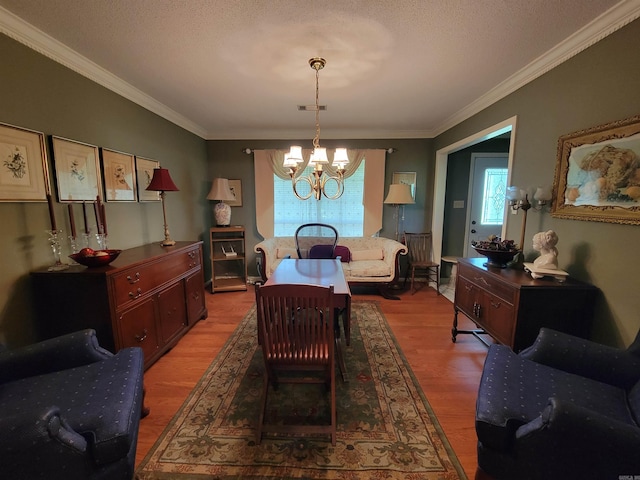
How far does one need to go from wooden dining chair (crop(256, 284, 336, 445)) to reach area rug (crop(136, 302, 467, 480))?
10 centimetres

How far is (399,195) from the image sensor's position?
4031mm

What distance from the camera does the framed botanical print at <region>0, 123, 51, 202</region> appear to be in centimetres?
161

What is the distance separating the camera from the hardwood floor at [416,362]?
165cm

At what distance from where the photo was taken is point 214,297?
12.4 feet

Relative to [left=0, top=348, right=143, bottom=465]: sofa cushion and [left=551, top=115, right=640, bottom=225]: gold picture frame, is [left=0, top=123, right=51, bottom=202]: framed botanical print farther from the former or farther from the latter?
[left=551, top=115, right=640, bottom=225]: gold picture frame

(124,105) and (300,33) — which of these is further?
(124,105)

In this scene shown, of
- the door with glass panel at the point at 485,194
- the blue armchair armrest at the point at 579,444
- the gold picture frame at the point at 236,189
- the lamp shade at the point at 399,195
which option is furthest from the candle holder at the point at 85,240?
the door with glass panel at the point at 485,194


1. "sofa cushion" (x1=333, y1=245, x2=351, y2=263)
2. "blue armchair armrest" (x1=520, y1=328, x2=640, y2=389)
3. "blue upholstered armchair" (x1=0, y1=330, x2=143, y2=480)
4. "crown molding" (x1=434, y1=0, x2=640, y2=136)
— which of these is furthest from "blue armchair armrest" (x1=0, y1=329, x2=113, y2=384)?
"crown molding" (x1=434, y1=0, x2=640, y2=136)

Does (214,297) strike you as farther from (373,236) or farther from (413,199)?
(413,199)

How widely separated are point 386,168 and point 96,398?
4271mm

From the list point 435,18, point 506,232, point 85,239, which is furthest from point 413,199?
point 85,239

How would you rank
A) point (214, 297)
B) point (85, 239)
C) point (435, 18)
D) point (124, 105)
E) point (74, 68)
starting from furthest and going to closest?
1. point (214, 297)
2. point (124, 105)
3. point (85, 239)
4. point (74, 68)
5. point (435, 18)

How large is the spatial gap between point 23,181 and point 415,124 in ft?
13.8

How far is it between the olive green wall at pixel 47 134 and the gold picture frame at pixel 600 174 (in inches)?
135
